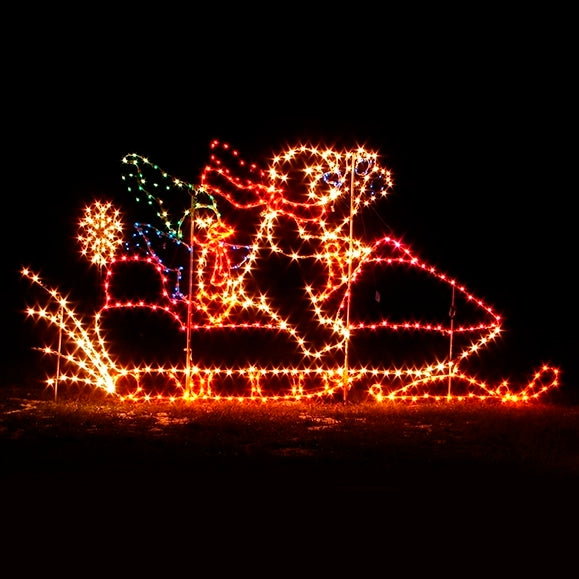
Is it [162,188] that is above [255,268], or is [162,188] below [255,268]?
above

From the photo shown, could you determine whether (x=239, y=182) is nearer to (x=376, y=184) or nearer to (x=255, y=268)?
(x=255, y=268)

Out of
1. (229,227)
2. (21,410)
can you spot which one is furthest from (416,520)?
(229,227)

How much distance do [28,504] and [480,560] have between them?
2923 millimetres

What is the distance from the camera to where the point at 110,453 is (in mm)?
7258

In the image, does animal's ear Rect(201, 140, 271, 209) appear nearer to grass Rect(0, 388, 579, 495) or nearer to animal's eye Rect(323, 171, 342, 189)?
animal's eye Rect(323, 171, 342, 189)

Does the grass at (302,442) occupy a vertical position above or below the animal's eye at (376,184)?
below

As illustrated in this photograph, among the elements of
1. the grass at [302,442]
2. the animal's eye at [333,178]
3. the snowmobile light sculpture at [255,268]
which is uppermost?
the animal's eye at [333,178]

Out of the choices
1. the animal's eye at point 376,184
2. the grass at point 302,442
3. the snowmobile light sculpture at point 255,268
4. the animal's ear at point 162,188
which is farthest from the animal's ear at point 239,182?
the grass at point 302,442

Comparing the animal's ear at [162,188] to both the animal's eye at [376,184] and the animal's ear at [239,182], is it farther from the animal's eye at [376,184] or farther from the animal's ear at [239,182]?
the animal's eye at [376,184]

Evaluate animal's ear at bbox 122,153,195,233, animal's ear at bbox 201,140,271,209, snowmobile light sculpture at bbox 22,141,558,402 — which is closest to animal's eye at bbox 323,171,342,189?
snowmobile light sculpture at bbox 22,141,558,402

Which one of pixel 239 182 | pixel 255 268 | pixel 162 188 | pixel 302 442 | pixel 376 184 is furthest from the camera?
A: pixel 162 188

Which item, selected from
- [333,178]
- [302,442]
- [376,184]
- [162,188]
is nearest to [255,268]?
[333,178]

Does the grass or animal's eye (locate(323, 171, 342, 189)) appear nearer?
the grass

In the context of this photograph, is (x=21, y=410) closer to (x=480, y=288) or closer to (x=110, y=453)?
(x=110, y=453)
